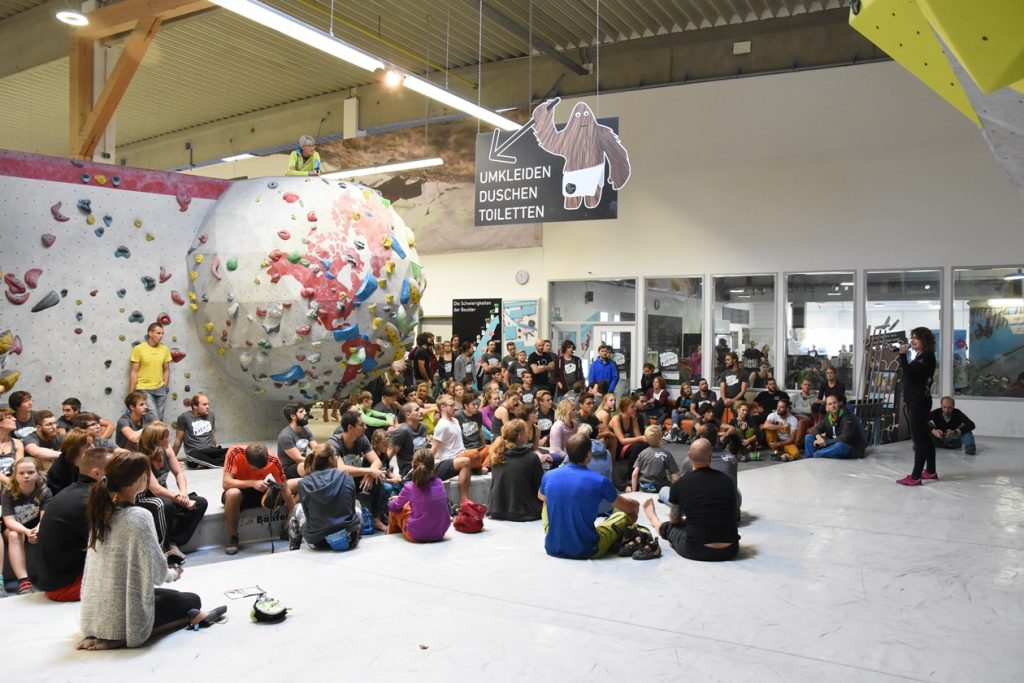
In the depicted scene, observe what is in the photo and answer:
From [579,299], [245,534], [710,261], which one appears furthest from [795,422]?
[245,534]

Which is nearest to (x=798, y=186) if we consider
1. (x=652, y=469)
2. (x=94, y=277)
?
(x=652, y=469)

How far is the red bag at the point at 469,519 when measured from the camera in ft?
23.5

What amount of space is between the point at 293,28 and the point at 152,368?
454 centimetres

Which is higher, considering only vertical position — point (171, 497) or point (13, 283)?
point (13, 283)

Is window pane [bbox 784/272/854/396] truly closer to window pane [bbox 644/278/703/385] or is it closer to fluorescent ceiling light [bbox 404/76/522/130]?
window pane [bbox 644/278/703/385]

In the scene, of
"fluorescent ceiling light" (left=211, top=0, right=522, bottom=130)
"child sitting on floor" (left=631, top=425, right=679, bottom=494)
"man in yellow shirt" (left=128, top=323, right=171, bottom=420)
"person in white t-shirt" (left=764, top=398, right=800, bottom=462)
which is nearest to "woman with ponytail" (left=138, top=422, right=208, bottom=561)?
"man in yellow shirt" (left=128, top=323, right=171, bottom=420)

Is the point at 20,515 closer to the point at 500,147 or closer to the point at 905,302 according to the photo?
the point at 500,147

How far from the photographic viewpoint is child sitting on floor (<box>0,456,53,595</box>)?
5.52 meters

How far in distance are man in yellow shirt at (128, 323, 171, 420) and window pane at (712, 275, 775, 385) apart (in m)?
10.4

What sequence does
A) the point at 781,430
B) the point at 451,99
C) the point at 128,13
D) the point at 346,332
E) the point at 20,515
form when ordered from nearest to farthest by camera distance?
the point at 20,515
the point at 346,332
the point at 451,99
the point at 781,430
the point at 128,13

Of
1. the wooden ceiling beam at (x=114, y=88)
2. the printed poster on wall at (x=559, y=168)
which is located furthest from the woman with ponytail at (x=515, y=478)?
the wooden ceiling beam at (x=114, y=88)

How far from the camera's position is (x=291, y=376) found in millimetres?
10453

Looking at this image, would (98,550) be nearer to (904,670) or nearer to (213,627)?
(213,627)

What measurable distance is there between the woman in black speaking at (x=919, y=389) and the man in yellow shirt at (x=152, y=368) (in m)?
8.64
